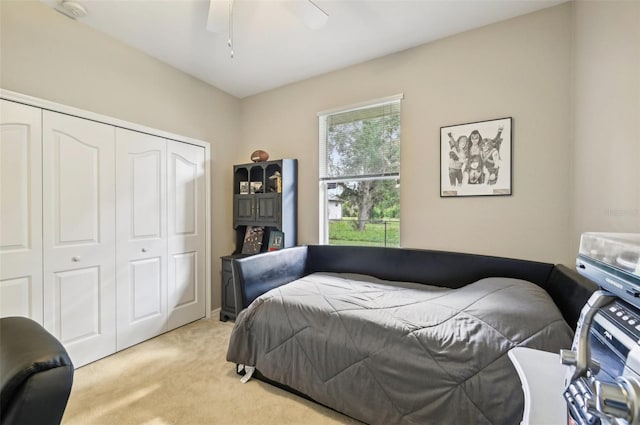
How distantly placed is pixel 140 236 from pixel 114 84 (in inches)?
55.6

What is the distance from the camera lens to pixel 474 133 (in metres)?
2.27

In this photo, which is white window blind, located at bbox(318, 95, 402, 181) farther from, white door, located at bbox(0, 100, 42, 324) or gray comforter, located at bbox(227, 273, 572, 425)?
white door, located at bbox(0, 100, 42, 324)

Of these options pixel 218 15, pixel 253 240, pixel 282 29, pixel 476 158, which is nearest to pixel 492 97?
pixel 476 158

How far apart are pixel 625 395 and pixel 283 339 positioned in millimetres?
1639

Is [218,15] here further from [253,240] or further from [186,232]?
[253,240]

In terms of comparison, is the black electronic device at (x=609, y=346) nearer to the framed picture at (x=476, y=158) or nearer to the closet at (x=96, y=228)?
the framed picture at (x=476, y=158)

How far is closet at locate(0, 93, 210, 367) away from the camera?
1795 millimetres

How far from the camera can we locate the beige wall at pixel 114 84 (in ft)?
6.26

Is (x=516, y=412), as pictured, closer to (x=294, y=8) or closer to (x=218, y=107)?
(x=294, y=8)

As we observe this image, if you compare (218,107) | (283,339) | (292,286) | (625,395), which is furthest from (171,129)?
(625,395)

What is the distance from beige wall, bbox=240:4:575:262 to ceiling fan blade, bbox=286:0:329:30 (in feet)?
3.54

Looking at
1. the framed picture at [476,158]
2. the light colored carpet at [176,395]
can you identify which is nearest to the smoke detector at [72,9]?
the light colored carpet at [176,395]

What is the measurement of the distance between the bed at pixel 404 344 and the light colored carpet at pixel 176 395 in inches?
5.1

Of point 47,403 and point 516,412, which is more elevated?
point 47,403
